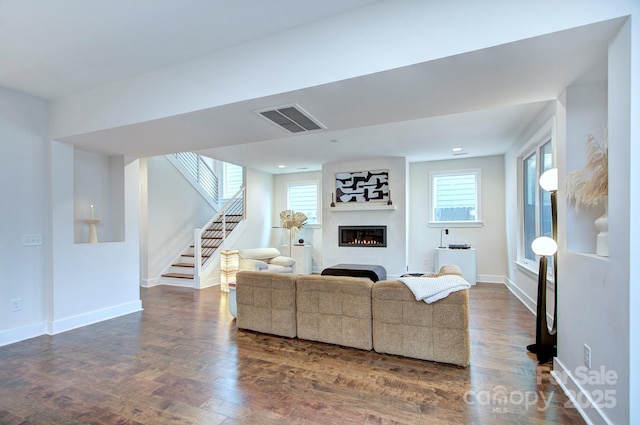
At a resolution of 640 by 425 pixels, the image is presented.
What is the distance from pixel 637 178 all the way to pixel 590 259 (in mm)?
653

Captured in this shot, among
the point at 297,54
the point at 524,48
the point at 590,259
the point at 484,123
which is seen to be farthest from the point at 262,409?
A: the point at 484,123

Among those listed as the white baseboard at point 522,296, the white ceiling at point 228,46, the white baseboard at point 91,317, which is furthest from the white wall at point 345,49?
the white baseboard at point 522,296

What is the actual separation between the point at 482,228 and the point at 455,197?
0.83 metres

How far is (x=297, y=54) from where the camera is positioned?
2277 millimetres

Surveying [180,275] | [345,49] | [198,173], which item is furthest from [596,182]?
[198,173]

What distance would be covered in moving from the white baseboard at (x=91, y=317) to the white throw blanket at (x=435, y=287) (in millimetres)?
3861

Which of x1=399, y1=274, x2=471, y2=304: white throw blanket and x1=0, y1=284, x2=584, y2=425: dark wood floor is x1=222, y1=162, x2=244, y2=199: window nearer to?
x1=0, y1=284, x2=584, y2=425: dark wood floor

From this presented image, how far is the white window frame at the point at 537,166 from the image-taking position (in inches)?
142

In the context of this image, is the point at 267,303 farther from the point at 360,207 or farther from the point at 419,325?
the point at 360,207

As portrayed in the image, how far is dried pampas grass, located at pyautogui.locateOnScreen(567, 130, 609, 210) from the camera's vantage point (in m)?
1.89

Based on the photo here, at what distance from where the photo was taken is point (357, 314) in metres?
2.99

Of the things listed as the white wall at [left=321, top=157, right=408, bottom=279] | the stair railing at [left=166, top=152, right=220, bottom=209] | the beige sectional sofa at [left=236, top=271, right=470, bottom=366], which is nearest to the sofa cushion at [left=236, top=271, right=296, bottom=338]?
the beige sectional sofa at [left=236, top=271, right=470, bottom=366]

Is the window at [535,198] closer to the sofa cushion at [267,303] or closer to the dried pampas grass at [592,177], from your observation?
the dried pampas grass at [592,177]

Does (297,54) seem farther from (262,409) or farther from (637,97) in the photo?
(262,409)
